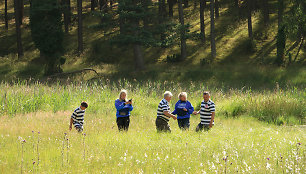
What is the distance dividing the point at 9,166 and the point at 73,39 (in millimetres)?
37471

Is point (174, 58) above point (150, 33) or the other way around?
the other way around

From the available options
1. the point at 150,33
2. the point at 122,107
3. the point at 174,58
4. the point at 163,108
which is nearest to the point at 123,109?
the point at 122,107

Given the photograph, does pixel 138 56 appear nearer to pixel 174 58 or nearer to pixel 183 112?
pixel 174 58

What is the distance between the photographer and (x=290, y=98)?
14289 millimetres

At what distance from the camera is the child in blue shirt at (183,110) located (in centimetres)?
906

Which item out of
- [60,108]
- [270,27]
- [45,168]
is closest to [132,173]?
[45,168]

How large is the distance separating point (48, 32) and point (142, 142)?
2470 centimetres

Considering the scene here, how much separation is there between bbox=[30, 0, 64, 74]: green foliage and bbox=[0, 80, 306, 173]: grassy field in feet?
52.9

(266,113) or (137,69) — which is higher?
(266,113)

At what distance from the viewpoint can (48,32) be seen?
29578 millimetres

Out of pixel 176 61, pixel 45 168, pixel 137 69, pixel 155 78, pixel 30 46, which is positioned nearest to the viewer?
pixel 45 168

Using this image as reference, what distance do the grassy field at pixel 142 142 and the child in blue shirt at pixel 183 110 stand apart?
1.53 ft

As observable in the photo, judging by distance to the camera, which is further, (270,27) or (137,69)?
(270,27)

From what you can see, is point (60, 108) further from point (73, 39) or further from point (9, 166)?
point (73, 39)
